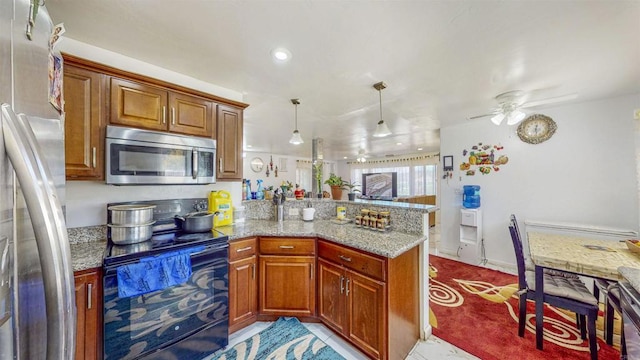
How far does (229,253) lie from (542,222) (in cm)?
398

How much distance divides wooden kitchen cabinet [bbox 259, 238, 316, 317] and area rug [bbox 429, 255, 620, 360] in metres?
1.23

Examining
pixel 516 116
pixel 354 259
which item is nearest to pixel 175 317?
pixel 354 259

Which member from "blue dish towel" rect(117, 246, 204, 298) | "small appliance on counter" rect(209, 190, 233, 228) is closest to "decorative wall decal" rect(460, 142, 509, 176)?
"small appliance on counter" rect(209, 190, 233, 228)

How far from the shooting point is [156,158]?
5.97 ft

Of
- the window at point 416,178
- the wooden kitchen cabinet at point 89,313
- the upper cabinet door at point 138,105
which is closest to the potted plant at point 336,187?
the upper cabinet door at point 138,105

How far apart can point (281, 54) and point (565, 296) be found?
9.55 feet

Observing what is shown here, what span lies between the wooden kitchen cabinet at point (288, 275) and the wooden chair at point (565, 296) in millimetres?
1814

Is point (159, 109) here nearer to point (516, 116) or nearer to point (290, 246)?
point (290, 246)

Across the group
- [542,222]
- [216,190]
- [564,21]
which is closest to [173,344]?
[216,190]

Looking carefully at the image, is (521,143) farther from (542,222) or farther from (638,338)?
(638,338)

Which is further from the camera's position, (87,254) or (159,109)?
(159,109)

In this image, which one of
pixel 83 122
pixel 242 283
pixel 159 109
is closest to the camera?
pixel 83 122

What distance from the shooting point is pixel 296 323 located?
6.88 feet

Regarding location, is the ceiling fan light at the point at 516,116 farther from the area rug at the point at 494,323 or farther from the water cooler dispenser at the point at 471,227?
the area rug at the point at 494,323
